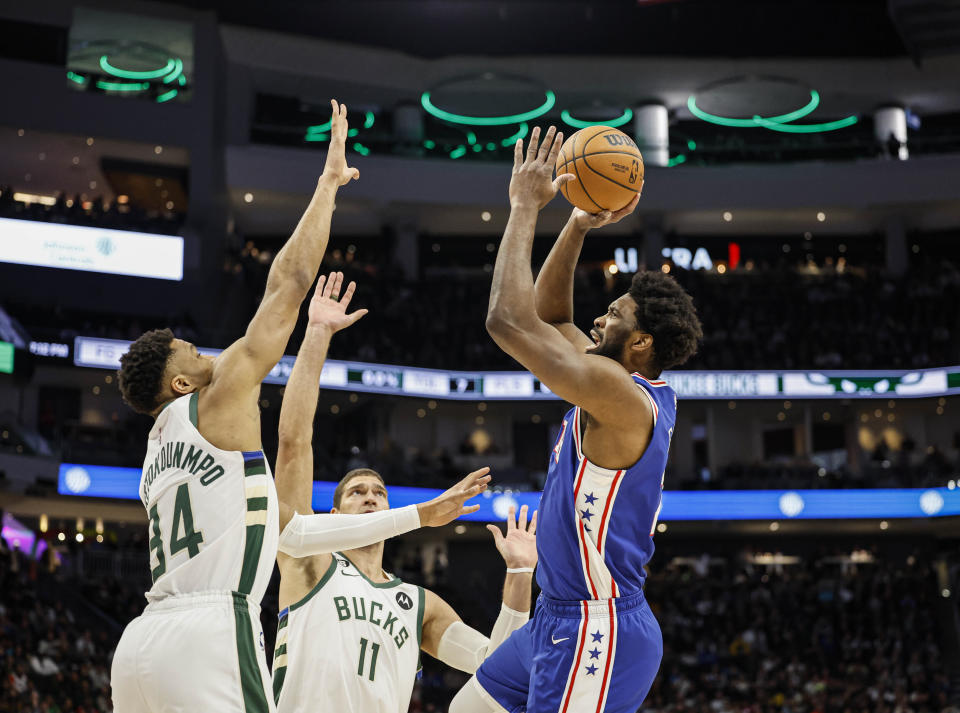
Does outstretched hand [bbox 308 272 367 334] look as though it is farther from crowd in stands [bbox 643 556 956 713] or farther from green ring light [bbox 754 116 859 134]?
green ring light [bbox 754 116 859 134]

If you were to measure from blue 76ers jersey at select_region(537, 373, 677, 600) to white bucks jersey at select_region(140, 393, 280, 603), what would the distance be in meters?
1.13

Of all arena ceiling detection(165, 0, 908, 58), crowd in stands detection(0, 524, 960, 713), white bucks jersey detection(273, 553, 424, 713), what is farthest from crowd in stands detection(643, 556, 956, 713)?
white bucks jersey detection(273, 553, 424, 713)

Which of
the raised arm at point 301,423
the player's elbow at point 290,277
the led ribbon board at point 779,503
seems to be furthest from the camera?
the led ribbon board at point 779,503

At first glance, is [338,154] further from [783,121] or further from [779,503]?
[783,121]

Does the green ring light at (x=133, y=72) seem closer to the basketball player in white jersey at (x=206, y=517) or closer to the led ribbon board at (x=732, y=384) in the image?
the led ribbon board at (x=732, y=384)

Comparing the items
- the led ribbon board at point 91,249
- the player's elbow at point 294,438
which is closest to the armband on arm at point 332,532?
the player's elbow at point 294,438

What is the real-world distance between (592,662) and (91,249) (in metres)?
28.8

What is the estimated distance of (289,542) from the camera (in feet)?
16.0

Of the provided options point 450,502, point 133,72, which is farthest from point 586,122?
point 450,502

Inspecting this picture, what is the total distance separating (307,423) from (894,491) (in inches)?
1078

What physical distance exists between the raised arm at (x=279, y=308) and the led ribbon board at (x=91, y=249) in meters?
27.1

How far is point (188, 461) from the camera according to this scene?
4422 millimetres

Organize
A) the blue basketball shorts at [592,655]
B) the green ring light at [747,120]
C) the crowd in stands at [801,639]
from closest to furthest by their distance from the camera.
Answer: the blue basketball shorts at [592,655]
the crowd in stands at [801,639]
the green ring light at [747,120]

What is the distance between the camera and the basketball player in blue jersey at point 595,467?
13.7 ft
